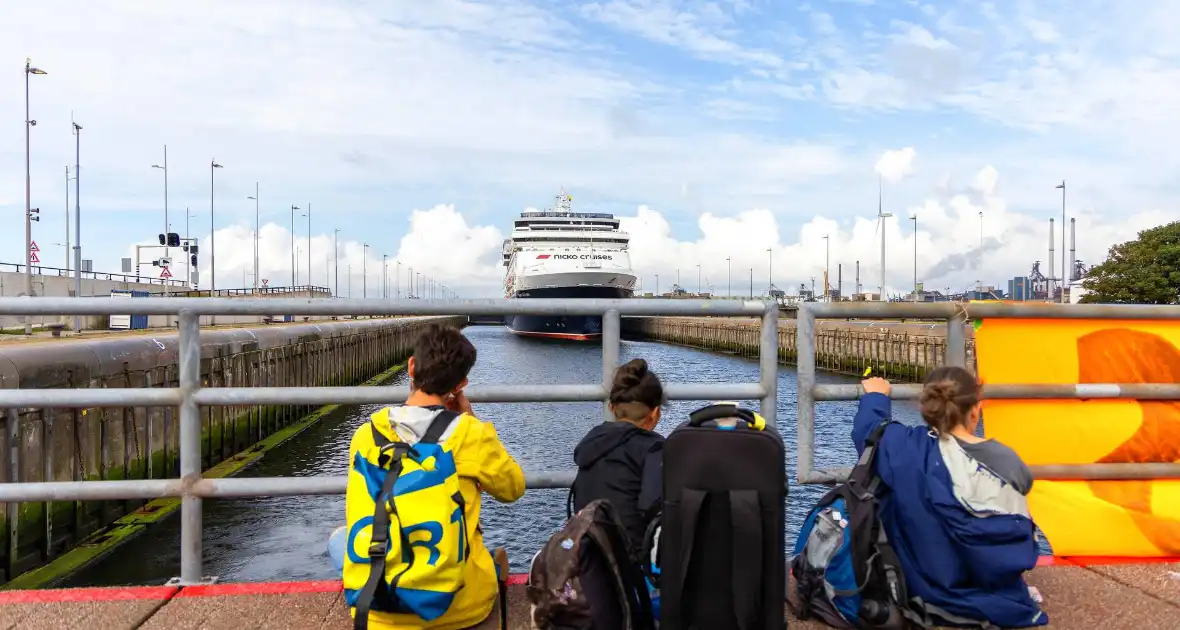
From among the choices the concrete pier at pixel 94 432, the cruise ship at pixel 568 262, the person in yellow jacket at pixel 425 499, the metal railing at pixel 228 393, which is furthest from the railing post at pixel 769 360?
the cruise ship at pixel 568 262

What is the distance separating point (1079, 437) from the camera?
3.79 metres

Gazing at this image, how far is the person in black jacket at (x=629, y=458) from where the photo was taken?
2.81 m

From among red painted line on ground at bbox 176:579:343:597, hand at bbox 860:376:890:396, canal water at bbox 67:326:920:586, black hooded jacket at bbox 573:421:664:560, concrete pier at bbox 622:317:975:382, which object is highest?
hand at bbox 860:376:890:396

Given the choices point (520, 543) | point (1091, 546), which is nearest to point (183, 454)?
point (1091, 546)

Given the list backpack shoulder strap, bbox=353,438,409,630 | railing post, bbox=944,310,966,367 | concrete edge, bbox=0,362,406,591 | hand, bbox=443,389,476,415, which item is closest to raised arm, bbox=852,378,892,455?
railing post, bbox=944,310,966,367

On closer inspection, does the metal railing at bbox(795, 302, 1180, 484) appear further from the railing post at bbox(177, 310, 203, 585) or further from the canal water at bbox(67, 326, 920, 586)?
the railing post at bbox(177, 310, 203, 585)

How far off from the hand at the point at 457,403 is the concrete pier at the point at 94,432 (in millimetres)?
7986

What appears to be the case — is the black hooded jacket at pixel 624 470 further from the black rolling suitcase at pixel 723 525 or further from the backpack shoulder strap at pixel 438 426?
the backpack shoulder strap at pixel 438 426

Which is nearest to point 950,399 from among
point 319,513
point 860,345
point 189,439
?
point 189,439

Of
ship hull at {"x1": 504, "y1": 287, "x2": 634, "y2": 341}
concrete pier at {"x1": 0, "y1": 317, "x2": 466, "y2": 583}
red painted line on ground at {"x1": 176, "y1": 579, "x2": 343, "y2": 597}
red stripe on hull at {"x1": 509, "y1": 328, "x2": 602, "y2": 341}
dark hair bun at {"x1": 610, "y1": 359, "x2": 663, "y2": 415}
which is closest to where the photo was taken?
dark hair bun at {"x1": 610, "y1": 359, "x2": 663, "y2": 415}

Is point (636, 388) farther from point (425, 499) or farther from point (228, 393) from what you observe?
point (228, 393)

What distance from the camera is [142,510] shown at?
1255 centimetres

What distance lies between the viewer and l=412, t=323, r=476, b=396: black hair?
9.11ft

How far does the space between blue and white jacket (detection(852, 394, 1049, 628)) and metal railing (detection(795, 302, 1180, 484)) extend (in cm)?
53
